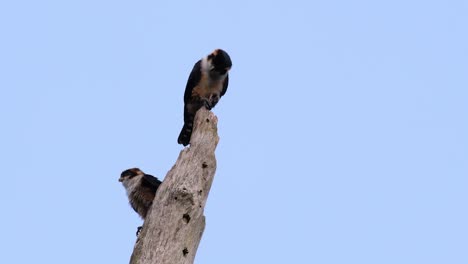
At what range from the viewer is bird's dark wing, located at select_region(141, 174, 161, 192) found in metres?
8.26

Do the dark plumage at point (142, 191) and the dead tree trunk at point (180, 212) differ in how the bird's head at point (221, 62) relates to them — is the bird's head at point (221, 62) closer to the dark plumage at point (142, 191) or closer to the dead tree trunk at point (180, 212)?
the dark plumage at point (142, 191)

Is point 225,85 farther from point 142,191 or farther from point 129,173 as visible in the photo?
point 142,191

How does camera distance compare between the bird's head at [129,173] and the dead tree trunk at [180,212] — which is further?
the bird's head at [129,173]

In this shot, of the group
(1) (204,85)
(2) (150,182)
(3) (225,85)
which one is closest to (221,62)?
(1) (204,85)

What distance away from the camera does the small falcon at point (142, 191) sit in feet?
27.3

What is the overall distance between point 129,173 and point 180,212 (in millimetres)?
2771

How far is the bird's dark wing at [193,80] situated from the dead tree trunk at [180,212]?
311 cm

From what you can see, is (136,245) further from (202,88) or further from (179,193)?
(202,88)

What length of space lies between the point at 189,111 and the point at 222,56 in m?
0.82

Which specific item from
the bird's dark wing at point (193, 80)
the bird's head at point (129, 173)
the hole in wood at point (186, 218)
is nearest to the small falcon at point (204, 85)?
the bird's dark wing at point (193, 80)

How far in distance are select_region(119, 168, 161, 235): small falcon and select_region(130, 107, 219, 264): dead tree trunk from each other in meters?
1.71

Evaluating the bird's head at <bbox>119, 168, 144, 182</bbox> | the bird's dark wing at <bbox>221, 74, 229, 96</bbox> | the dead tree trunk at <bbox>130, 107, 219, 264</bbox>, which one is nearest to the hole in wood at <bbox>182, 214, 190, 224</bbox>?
the dead tree trunk at <bbox>130, 107, 219, 264</bbox>

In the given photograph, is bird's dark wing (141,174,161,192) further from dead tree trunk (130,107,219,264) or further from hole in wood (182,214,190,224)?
hole in wood (182,214,190,224)

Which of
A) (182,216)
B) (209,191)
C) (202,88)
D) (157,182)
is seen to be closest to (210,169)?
(209,191)
